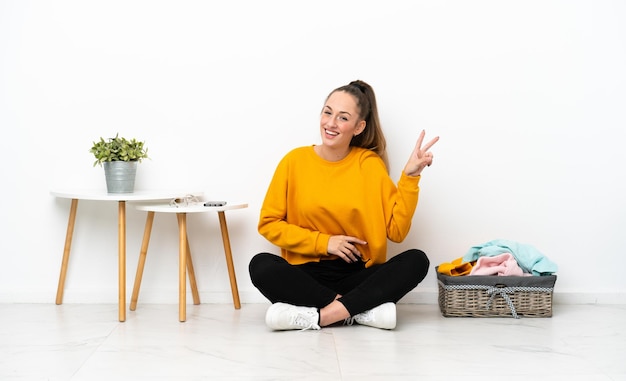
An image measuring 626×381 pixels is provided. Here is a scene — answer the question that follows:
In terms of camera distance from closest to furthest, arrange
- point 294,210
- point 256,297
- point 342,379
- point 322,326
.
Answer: point 342,379 → point 322,326 → point 294,210 → point 256,297

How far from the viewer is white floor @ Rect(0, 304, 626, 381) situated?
1737 mm

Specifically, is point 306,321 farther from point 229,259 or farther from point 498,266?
point 498,266

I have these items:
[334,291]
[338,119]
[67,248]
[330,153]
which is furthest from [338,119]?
[67,248]

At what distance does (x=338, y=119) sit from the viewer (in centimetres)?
233

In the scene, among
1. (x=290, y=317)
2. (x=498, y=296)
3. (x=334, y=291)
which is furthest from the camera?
(x=498, y=296)

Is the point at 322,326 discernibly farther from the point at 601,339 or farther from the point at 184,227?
the point at 601,339

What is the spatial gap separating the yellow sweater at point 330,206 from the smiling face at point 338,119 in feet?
0.30

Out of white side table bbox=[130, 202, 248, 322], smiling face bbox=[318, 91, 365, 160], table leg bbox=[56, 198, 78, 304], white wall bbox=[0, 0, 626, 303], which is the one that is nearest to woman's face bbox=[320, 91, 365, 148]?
smiling face bbox=[318, 91, 365, 160]

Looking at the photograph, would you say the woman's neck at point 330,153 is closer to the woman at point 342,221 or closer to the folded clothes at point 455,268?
the woman at point 342,221

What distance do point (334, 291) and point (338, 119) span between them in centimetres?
53

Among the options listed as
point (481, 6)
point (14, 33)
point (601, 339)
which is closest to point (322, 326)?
point (601, 339)

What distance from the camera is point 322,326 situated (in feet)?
7.20

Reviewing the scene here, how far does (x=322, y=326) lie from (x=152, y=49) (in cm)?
110

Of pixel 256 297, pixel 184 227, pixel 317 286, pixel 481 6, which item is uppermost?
pixel 481 6
